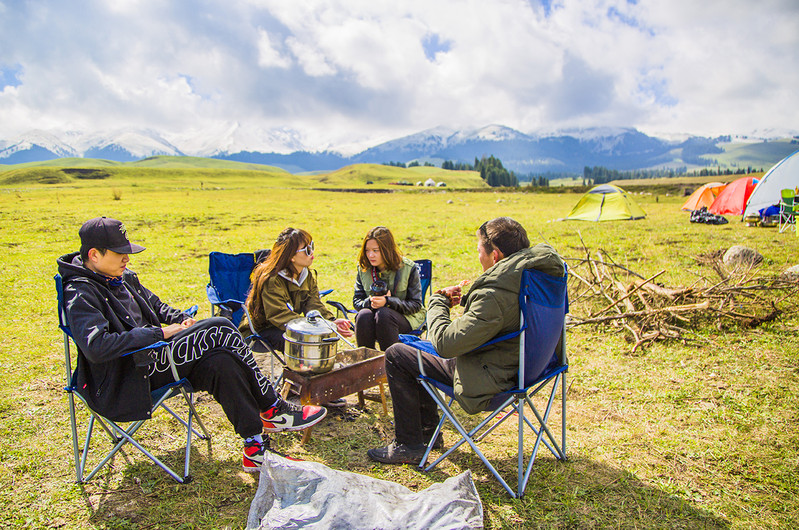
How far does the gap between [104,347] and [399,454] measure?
7.21 ft

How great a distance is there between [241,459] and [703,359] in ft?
16.9

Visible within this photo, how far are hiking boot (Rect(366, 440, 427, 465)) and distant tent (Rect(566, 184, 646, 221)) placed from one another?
19970 mm

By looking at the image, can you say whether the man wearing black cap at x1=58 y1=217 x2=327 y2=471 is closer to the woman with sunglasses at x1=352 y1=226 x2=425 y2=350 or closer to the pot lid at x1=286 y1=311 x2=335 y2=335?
the pot lid at x1=286 y1=311 x2=335 y2=335

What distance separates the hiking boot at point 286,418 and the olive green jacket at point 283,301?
0.94 meters

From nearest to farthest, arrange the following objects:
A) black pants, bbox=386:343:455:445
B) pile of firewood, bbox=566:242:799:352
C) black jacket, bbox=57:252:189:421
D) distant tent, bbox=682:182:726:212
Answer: black jacket, bbox=57:252:189:421, black pants, bbox=386:343:455:445, pile of firewood, bbox=566:242:799:352, distant tent, bbox=682:182:726:212

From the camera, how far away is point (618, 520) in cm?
295

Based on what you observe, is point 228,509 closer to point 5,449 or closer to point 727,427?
point 5,449

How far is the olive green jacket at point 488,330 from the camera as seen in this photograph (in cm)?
296

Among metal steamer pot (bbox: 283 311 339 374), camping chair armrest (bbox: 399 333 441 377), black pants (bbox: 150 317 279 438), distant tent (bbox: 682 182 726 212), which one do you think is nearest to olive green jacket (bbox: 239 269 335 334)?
metal steamer pot (bbox: 283 311 339 374)

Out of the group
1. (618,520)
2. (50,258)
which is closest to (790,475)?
(618,520)

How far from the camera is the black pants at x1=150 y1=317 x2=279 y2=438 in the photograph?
331cm

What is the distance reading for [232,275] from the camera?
5.28m

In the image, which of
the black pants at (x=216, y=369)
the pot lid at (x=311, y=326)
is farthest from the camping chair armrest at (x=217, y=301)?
the black pants at (x=216, y=369)

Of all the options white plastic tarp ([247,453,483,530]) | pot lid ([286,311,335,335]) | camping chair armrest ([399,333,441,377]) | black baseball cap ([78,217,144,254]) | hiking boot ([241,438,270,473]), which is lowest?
hiking boot ([241,438,270,473])
